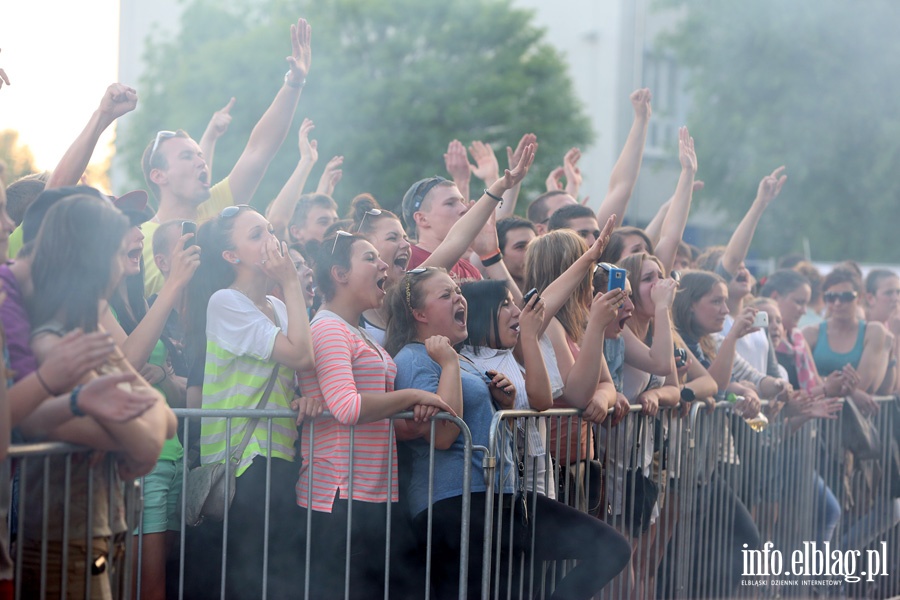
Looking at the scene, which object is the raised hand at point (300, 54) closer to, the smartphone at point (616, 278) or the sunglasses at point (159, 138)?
the sunglasses at point (159, 138)

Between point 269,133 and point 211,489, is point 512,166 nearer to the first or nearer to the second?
point 269,133

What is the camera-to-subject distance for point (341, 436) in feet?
13.3

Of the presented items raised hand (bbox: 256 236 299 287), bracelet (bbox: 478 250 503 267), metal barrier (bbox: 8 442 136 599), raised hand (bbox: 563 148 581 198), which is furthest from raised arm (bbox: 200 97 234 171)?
metal barrier (bbox: 8 442 136 599)

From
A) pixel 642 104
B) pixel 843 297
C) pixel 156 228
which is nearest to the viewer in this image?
pixel 156 228

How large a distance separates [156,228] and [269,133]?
97 cm

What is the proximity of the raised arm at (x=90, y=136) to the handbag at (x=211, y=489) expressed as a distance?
3.80 feet

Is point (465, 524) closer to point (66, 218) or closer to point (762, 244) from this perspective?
point (66, 218)

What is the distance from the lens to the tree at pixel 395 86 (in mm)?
24688

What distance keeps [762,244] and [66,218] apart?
21.1 m

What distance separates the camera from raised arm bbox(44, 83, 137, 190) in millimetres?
4230

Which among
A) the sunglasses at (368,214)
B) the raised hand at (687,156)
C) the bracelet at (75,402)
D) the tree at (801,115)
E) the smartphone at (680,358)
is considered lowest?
the bracelet at (75,402)

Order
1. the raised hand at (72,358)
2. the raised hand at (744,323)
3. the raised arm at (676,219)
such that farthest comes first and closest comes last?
1. the raised arm at (676,219)
2. the raised hand at (744,323)
3. the raised hand at (72,358)


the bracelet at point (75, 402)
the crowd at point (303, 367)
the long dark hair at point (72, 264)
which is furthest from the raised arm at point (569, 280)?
the bracelet at point (75, 402)

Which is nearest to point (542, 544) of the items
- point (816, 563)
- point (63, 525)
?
point (63, 525)
